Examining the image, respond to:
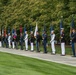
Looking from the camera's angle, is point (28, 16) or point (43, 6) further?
point (28, 16)

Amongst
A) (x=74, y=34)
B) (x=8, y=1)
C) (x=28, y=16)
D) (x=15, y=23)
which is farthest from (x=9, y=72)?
(x=8, y=1)

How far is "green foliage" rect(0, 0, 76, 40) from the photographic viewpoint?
3131 centimetres

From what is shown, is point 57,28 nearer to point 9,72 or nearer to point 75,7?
point 75,7

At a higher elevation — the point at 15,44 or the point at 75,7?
the point at 75,7

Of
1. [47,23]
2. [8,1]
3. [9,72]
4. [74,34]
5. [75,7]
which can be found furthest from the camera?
[8,1]

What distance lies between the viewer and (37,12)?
40.8m

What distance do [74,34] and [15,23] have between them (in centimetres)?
2751

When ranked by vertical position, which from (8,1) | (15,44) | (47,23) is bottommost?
(15,44)

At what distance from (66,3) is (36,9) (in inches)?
357

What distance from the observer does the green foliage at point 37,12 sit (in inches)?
1233

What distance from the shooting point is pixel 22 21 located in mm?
47062

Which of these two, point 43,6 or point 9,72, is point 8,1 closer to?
point 43,6

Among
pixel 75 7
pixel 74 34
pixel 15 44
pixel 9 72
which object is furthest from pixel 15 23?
pixel 9 72

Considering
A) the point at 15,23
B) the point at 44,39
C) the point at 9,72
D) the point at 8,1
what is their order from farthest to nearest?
the point at 8,1 < the point at 15,23 < the point at 44,39 < the point at 9,72
